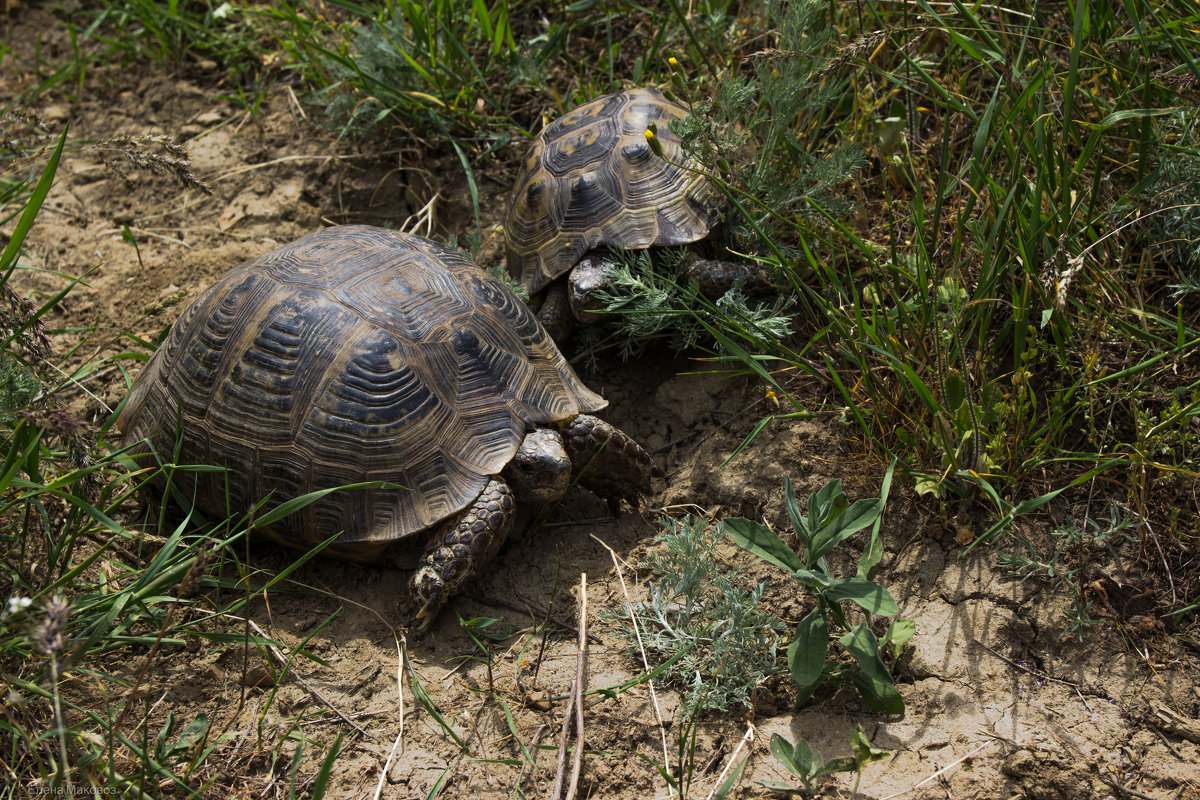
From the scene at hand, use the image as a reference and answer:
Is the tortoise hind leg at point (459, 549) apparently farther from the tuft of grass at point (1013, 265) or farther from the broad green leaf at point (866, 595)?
the broad green leaf at point (866, 595)

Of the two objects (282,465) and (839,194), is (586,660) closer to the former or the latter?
(282,465)

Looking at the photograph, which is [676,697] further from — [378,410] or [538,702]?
[378,410]

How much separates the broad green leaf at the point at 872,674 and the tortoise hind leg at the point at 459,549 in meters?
1.22

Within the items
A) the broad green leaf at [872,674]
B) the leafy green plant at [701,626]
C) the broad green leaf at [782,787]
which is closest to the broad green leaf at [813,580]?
the broad green leaf at [872,674]

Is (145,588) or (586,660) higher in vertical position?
(145,588)

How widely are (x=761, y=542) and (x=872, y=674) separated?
1.61ft

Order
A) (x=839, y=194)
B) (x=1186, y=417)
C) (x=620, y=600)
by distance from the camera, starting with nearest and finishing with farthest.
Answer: (x=1186, y=417)
(x=620, y=600)
(x=839, y=194)

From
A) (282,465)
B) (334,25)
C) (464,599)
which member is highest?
(334,25)

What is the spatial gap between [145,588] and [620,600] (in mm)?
1538

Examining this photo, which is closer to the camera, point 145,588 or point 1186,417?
point 145,588

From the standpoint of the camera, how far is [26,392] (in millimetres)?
2785

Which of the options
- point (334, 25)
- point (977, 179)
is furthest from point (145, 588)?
point (334, 25)

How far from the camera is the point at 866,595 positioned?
2404mm

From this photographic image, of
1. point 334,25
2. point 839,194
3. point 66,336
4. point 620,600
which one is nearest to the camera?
point 620,600
